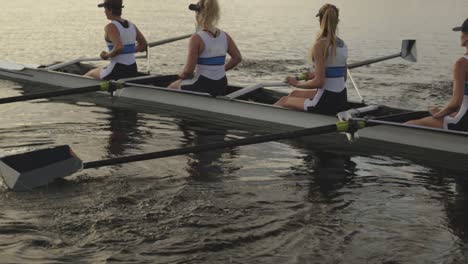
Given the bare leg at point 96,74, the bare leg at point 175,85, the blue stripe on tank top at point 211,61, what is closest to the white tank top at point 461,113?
the blue stripe on tank top at point 211,61

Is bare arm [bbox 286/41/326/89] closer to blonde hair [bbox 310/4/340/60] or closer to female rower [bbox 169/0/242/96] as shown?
blonde hair [bbox 310/4/340/60]

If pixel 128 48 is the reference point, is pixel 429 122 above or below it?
below

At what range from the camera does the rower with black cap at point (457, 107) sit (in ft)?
30.9

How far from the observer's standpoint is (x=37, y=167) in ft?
28.9

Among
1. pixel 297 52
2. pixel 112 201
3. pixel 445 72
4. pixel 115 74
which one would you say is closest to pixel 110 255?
pixel 112 201

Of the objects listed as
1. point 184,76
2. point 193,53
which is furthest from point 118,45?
point 193,53

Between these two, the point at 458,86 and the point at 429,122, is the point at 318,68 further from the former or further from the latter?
the point at 458,86

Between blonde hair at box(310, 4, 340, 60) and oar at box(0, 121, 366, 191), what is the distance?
6.49 ft

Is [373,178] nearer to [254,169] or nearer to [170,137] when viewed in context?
[254,169]

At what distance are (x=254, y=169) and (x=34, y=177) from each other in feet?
10.2

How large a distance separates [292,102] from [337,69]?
1130 mm

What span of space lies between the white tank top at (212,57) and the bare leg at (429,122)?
380cm

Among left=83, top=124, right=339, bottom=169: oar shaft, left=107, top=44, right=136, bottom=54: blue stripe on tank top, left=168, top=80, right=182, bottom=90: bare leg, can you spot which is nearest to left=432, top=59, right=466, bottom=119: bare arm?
left=83, top=124, right=339, bottom=169: oar shaft

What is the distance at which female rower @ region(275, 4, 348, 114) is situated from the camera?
10508 millimetres
